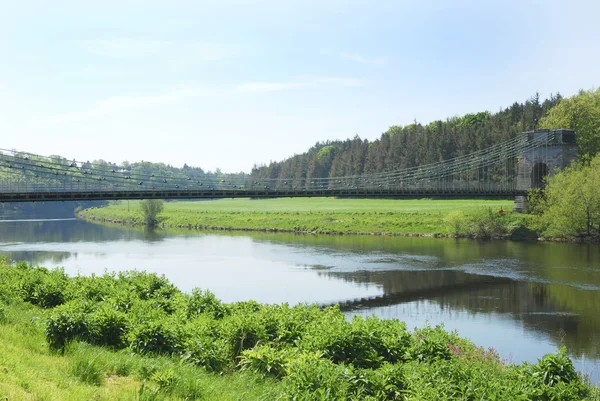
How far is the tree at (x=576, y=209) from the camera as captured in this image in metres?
56.2

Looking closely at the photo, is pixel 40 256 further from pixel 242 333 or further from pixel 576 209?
pixel 576 209

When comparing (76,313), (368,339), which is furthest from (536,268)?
(76,313)

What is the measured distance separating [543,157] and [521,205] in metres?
5.94

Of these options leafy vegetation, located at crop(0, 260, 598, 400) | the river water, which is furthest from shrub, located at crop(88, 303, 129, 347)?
the river water

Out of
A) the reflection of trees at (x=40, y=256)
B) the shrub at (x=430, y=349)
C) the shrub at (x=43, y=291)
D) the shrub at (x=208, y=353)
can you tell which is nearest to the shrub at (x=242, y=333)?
the shrub at (x=208, y=353)

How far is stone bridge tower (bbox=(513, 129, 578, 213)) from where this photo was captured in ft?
221

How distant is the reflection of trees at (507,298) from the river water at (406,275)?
0.16 ft

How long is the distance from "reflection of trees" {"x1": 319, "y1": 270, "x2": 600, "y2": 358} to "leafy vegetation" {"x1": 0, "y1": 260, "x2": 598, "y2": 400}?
8750mm

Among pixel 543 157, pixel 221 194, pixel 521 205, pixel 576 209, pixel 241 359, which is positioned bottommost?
pixel 241 359

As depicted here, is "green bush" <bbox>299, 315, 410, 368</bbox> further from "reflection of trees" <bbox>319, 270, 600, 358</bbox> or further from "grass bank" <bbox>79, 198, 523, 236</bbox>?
"grass bank" <bbox>79, 198, 523, 236</bbox>

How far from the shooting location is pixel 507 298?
1203 inches

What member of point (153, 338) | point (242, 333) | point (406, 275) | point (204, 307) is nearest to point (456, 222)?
point (406, 275)

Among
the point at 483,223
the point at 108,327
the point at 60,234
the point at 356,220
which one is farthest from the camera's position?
the point at 60,234

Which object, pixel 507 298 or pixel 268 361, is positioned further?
pixel 507 298
